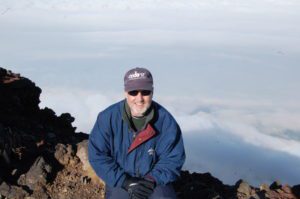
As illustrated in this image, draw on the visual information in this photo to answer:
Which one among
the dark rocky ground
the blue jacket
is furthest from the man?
the dark rocky ground

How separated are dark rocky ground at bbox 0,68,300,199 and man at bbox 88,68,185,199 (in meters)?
2.48

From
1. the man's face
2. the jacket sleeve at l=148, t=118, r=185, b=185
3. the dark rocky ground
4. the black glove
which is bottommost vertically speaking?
the dark rocky ground

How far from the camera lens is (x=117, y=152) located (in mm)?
7500

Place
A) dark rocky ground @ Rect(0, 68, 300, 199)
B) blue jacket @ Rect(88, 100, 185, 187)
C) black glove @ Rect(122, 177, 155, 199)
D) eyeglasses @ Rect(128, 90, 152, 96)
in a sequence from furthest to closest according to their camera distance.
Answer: dark rocky ground @ Rect(0, 68, 300, 199)
blue jacket @ Rect(88, 100, 185, 187)
black glove @ Rect(122, 177, 155, 199)
eyeglasses @ Rect(128, 90, 152, 96)

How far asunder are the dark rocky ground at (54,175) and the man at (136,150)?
2.48 meters

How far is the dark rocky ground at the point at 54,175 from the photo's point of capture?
9.86 meters

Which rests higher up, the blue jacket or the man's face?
the man's face

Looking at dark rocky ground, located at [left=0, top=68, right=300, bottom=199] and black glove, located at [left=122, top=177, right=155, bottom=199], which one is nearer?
black glove, located at [left=122, top=177, right=155, bottom=199]

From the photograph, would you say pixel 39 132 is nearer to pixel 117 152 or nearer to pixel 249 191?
pixel 249 191

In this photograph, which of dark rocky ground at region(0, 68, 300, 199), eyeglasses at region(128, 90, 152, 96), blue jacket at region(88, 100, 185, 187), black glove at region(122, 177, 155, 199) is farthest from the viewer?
dark rocky ground at region(0, 68, 300, 199)

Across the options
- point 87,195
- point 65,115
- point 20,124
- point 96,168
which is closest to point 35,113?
point 65,115

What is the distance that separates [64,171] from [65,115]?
20.8 feet

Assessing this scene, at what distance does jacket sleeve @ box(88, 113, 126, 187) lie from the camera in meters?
7.38

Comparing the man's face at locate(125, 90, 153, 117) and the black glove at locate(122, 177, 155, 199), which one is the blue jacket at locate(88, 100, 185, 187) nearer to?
the black glove at locate(122, 177, 155, 199)
